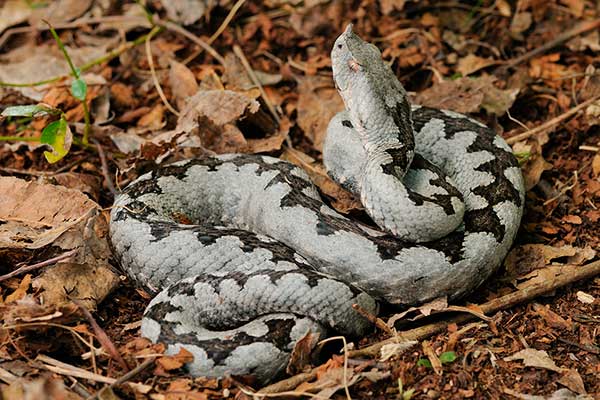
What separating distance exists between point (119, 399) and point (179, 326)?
59 centimetres

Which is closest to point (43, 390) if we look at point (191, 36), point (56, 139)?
point (56, 139)

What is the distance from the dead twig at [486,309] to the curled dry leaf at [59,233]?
1446 mm

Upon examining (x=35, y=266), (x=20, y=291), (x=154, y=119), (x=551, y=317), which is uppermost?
(x=154, y=119)

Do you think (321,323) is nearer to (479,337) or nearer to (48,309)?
(479,337)

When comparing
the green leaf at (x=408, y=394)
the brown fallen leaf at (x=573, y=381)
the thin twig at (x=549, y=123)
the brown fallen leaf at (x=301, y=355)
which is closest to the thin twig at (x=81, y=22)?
the thin twig at (x=549, y=123)

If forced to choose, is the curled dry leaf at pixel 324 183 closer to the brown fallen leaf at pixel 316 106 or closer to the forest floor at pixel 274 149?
the forest floor at pixel 274 149

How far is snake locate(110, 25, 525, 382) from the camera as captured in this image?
14.8ft

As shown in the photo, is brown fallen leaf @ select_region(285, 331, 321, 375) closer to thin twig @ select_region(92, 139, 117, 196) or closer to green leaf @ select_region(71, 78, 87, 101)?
thin twig @ select_region(92, 139, 117, 196)

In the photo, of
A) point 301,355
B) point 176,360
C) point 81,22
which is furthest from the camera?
point 81,22

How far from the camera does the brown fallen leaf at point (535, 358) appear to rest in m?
4.30

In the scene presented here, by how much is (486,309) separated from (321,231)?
1.17 meters

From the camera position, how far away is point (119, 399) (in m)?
4.05

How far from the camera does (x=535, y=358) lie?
4367 mm

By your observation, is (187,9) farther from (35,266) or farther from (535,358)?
(535,358)
